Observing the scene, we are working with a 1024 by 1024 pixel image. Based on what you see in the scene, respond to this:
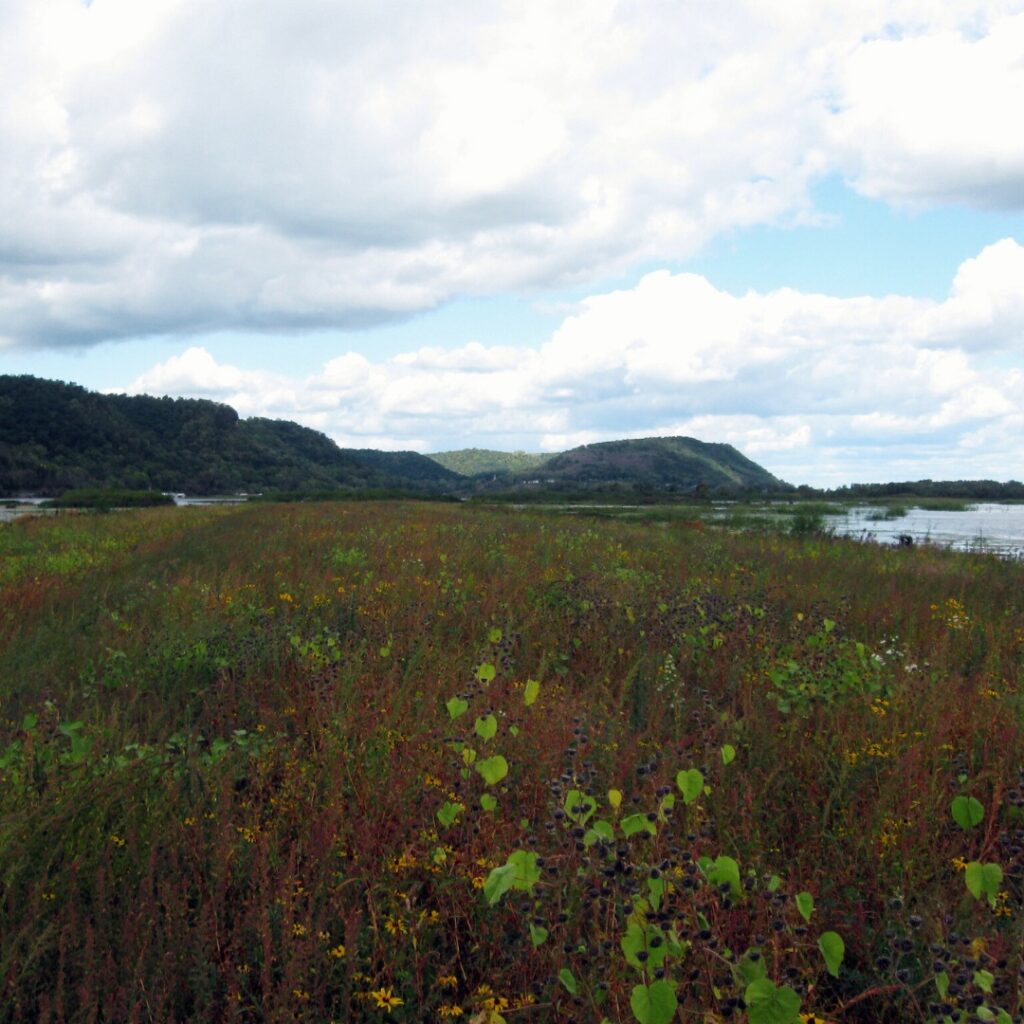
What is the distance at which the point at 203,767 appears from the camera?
3.80 meters

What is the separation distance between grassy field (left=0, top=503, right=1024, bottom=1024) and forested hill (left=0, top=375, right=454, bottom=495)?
75147 millimetres

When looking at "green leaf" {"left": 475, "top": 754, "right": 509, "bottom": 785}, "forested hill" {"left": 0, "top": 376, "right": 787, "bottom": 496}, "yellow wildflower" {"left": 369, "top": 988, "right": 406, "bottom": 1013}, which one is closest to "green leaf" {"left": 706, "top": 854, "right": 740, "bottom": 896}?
"green leaf" {"left": 475, "top": 754, "right": 509, "bottom": 785}

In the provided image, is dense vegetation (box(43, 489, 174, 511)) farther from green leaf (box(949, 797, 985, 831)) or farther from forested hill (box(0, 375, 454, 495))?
green leaf (box(949, 797, 985, 831))

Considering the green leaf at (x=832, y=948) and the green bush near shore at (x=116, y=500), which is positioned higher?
the green bush near shore at (x=116, y=500)

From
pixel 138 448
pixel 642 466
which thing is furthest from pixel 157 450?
pixel 642 466

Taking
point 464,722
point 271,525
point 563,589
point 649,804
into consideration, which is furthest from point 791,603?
point 271,525

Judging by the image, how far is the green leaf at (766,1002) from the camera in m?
1.57

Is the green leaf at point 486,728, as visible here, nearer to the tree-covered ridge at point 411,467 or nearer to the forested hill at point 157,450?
the forested hill at point 157,450

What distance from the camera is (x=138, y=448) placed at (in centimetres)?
9206

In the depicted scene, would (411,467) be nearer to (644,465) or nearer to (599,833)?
(644,465)

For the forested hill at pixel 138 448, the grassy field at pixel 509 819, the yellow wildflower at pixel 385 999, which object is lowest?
the yellow wildflower at pixel 385 999

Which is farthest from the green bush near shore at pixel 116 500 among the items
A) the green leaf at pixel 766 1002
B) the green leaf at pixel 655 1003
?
the green leaf at pixel 766 1002

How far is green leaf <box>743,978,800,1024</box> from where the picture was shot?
1.57 m

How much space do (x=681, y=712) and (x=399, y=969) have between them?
9.02ft
